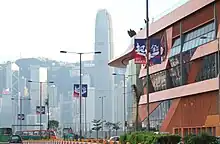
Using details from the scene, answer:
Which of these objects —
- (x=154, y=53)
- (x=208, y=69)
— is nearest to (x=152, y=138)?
(x=154, y=53)

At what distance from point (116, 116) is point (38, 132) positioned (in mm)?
A: 81214

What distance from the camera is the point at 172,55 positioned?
82312mm

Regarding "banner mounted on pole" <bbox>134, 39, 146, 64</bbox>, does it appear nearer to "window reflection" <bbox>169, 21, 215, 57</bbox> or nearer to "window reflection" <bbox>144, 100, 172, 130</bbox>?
"window reflection" <bbox>169, 21, 215, 57</bbox>

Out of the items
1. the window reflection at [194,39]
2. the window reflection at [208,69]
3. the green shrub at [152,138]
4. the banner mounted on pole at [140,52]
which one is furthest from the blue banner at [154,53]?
the window reflection at [194,39]

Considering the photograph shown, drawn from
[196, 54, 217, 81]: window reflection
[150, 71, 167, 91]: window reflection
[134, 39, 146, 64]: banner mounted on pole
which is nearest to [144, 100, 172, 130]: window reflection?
[150, 71, 167, 91]: window reflection

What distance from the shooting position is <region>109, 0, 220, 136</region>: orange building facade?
6794 cm

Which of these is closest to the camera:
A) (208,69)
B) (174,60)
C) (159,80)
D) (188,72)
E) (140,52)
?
(140,52)

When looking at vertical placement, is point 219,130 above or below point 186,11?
below

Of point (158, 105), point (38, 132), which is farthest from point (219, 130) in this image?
point (38, 132)

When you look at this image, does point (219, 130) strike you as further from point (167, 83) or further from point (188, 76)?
point (167, 83)

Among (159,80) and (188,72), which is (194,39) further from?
(159,80)

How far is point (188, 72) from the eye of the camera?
250 feet

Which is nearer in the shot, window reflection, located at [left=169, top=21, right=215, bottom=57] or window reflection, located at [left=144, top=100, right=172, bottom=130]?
window reflection, located at [left=169, top=21, right=215, bottom=57]

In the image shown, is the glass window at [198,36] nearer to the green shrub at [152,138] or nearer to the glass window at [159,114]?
the glass window at [159,114]
